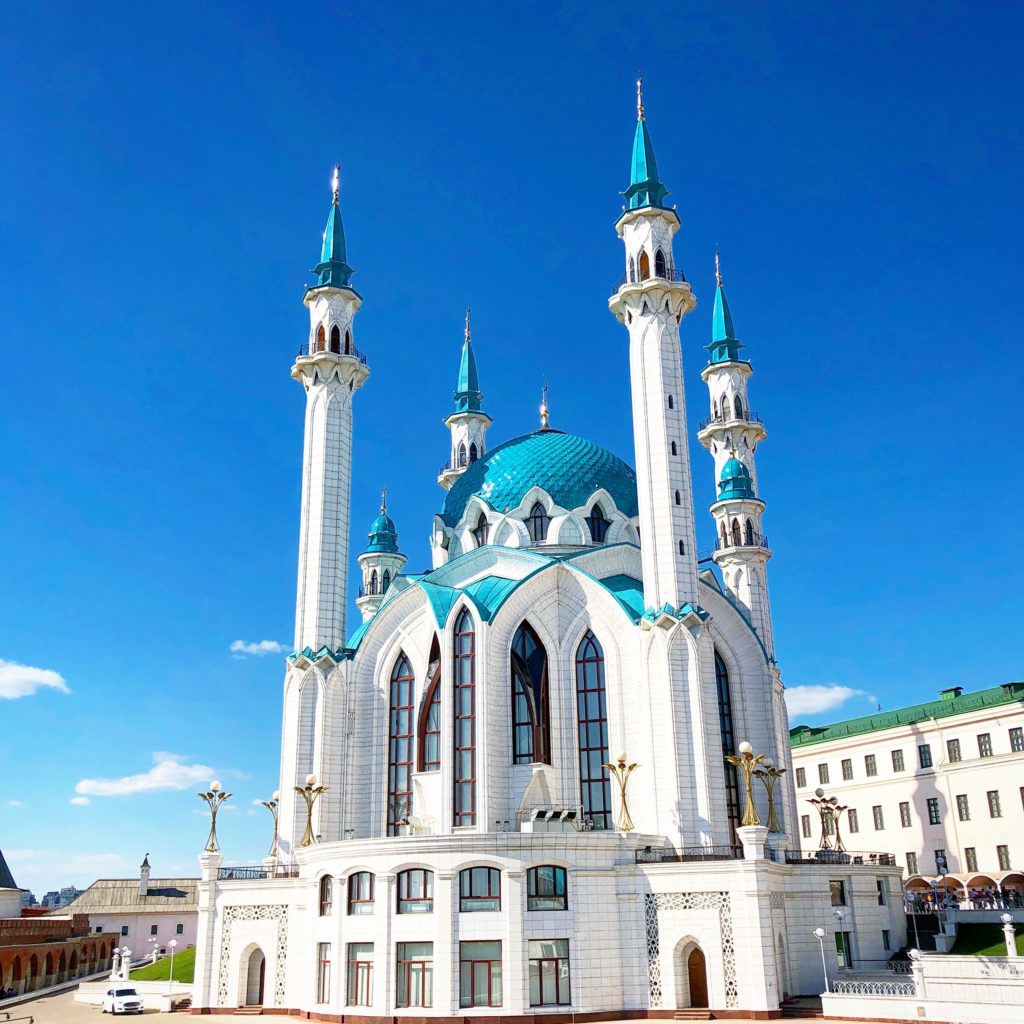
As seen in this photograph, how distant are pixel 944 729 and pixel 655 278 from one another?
94.8 ft

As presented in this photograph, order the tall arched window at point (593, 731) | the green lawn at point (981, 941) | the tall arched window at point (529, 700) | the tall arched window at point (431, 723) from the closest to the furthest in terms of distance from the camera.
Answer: the green lawn at point (981, 941) → the tall arched window at point (593, 731) → the tall arched window at point (529, 700) → the tall arched window at point (431, 723)

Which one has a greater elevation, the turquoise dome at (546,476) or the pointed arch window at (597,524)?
the turquoise dome at (546,476)

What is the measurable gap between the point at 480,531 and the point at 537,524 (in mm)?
2824

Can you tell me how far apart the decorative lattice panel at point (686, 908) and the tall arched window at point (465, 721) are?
25.1 ft

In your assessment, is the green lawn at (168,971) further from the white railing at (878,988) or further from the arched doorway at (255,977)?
the white railing at (878,988)

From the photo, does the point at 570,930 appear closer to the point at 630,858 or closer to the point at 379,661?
the point at 630,858

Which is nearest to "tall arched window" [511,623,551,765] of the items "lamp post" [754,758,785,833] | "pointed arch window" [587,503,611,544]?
"lamp post" [754,758,785,833]

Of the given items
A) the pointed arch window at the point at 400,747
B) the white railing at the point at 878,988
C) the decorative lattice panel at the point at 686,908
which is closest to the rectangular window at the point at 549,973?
the decorative lattice panel at the point at 686,908

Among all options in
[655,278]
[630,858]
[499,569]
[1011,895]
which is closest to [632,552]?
[499,569]

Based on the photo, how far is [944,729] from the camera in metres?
55.8

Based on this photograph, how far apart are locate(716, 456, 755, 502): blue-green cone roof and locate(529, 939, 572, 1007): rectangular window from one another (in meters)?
25.2

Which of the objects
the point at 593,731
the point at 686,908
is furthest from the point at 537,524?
the point at 686,908

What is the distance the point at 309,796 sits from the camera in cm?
3991

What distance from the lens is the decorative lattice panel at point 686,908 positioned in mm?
31891
